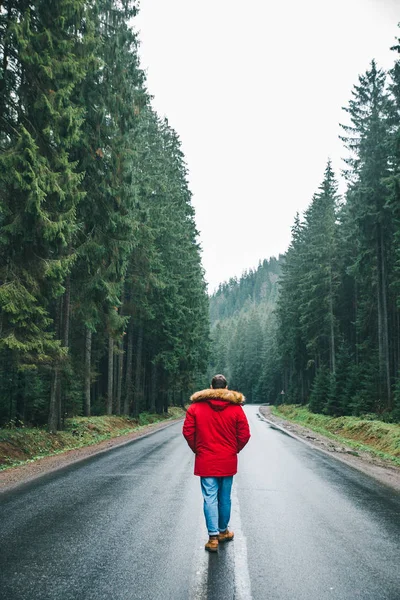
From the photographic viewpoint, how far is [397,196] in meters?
19.1

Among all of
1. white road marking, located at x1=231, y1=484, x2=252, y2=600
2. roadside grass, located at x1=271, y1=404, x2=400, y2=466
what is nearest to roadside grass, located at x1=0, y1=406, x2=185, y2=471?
white road marking, located at x1=231, y1=484, x2=252, y2=600

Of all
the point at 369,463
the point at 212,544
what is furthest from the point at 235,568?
the point at 369,463

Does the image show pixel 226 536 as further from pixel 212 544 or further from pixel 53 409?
pixel 53 409

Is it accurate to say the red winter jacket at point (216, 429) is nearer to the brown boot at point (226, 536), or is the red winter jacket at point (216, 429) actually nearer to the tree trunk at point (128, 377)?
the brown boot at point (226, 536)

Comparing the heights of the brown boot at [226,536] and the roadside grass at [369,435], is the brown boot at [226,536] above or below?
above

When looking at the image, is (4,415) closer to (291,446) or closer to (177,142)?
(291,446)

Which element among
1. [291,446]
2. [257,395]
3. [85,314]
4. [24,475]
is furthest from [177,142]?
[257,395]

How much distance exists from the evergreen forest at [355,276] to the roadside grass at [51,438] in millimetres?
12978

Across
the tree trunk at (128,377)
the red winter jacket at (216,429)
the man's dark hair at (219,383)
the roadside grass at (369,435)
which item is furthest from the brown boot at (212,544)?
the tree trunk at (128,377)

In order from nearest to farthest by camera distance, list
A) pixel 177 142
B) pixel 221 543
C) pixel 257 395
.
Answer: pixel 221 543 < pixel 177 142 < pixel 257 395

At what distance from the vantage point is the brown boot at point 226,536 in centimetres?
559

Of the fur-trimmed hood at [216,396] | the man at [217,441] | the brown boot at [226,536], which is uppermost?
the fur-trimmed hood at [216,396]

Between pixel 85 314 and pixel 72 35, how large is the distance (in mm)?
9129

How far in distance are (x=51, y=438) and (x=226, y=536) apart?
1094 centimetres
